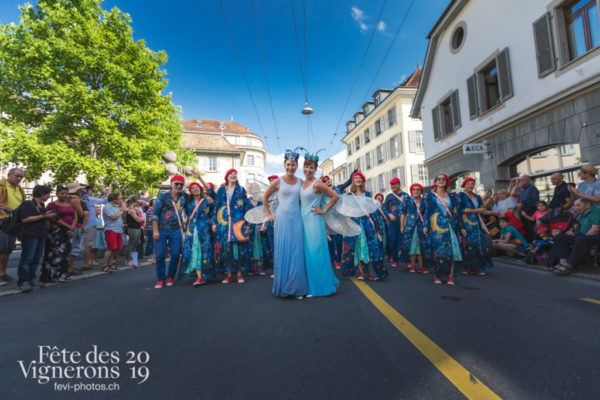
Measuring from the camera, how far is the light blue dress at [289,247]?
4.25 meters

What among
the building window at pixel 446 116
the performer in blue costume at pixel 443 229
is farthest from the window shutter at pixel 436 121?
the performer in blue costume at pixel 443 229

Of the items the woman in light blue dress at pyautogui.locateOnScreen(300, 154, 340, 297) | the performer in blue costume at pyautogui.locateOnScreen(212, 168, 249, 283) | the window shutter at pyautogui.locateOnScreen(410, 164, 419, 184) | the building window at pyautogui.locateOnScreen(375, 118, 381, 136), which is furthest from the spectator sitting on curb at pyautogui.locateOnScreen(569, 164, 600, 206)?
the building window at pyautogui.locateOnScreen(375, 118, 381, 136)

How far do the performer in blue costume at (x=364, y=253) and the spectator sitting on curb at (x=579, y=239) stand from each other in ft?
11.9

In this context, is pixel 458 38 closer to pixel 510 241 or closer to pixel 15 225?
pixel 510 241

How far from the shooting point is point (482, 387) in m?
1.83

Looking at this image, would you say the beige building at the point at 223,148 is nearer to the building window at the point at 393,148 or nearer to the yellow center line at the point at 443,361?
the building window at the point at 393,148

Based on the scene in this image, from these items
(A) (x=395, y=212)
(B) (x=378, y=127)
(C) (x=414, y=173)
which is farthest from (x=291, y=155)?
(B) (x=378, y=127)

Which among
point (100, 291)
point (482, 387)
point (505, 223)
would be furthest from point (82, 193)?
point (505, 223)

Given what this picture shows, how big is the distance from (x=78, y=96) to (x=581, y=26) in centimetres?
1977

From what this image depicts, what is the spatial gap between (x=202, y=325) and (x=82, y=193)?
6.93 metres

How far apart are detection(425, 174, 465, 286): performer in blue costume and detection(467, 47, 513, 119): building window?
8790mm

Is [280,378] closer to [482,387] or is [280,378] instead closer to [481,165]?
[482,387]

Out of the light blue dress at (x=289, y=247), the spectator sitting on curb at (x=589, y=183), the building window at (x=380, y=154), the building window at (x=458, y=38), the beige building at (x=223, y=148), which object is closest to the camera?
the light blue dress at (x=289, y=247)

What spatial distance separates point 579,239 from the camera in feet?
19.0
